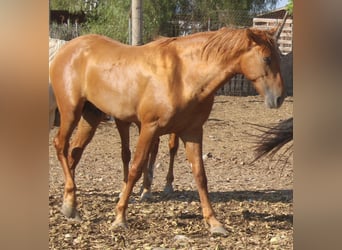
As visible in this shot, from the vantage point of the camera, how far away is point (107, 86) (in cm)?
409

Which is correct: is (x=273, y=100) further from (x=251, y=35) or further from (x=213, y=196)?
(x=213, y=196)

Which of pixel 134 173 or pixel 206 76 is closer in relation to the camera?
pixel 206 76

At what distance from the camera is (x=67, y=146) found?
14.5 ft

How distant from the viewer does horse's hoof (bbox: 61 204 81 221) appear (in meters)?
4.20

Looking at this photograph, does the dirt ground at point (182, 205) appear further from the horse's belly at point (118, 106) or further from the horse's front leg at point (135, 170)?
the horse's belly at point (118, 106)

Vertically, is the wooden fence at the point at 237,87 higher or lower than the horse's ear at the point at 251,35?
lower

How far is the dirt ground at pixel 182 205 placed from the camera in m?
3.75

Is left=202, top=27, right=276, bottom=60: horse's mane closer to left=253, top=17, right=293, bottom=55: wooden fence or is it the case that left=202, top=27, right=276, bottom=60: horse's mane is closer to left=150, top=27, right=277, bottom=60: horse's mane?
left=150, top=27, right=277, bottom=60: horse's mane

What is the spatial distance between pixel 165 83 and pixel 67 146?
3.37 ft

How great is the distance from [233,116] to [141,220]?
634cm

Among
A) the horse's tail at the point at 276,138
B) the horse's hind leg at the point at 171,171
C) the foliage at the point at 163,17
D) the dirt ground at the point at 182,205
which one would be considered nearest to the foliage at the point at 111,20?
the foliage at the point at 163,17

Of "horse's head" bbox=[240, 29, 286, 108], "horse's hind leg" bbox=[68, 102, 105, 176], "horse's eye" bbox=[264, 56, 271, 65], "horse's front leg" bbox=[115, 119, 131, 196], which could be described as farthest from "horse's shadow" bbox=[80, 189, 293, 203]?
"horse's eye" bbox=[264, 56, 271, 65]

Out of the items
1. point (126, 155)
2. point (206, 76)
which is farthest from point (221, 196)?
point (206, 76)
